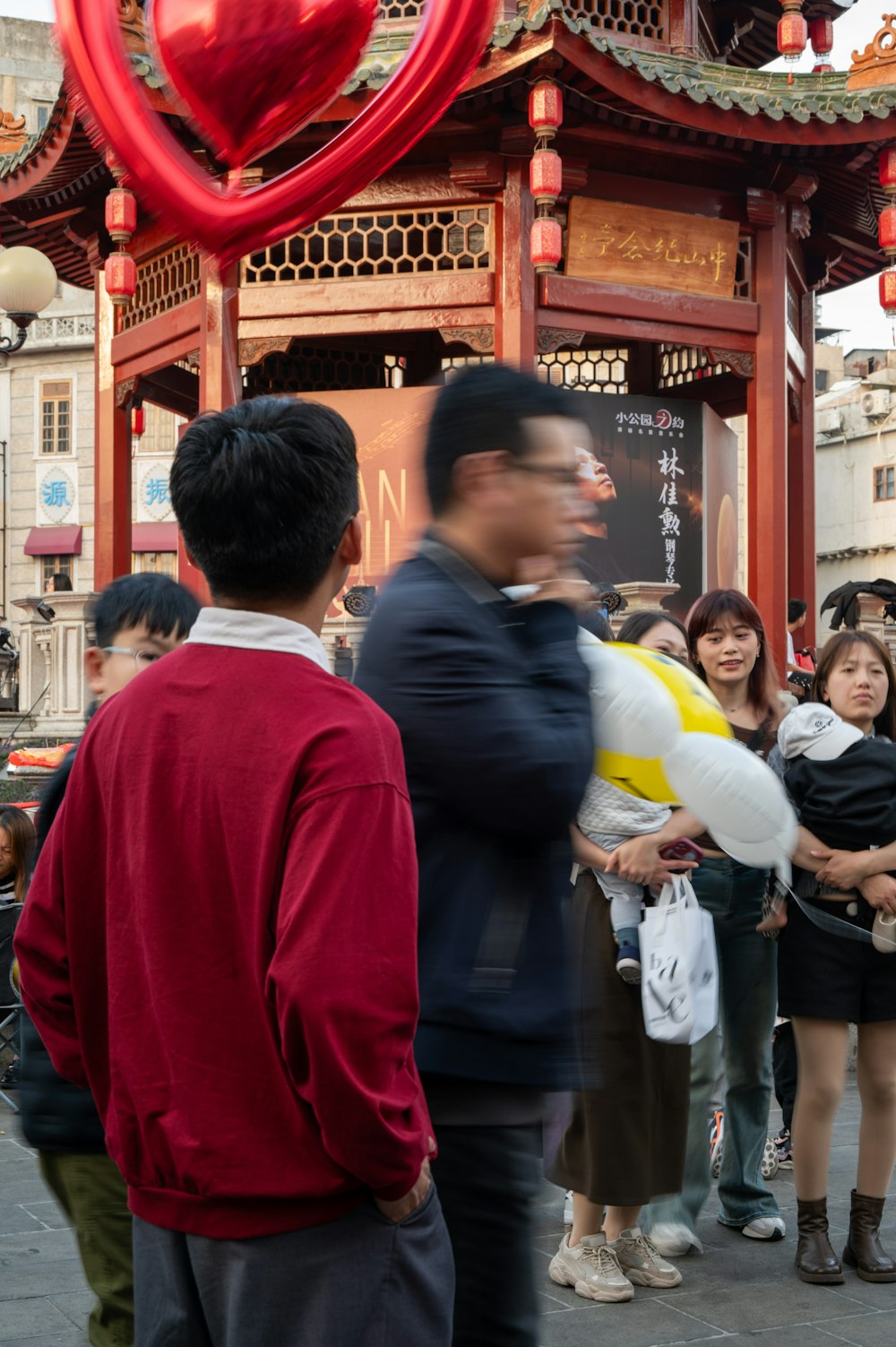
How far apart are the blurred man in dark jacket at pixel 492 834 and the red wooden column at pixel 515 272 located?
8.11 metres

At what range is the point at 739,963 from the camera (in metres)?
4.55

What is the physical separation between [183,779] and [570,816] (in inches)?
23.1

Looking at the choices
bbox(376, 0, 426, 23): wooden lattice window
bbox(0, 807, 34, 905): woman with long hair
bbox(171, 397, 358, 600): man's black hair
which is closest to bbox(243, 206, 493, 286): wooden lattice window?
bbox(376, 0, 426, 23): wooden lattice window

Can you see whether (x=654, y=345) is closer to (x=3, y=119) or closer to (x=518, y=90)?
(x=518, y=90)

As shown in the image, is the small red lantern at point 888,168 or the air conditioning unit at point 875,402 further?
the air conditioning unit at point 875,402

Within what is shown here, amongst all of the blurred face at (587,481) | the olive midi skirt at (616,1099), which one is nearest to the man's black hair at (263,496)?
the blurred face at (587,481)

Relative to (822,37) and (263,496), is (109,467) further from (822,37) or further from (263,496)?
(263,496)

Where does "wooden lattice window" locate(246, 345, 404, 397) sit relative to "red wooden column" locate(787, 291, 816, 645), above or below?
above

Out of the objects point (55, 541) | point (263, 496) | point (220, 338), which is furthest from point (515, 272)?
point (55, 541)

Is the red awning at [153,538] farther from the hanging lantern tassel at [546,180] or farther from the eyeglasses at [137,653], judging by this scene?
the eyeglasses at [137,653]

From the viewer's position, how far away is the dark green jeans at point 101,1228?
250cm

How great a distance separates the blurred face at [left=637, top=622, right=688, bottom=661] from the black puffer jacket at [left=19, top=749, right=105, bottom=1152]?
238 centimetres

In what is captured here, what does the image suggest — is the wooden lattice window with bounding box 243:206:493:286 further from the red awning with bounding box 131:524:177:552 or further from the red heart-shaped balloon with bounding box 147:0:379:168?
the red awning with bounding box 131:524:177:552

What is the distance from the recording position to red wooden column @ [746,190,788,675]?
430 inches
